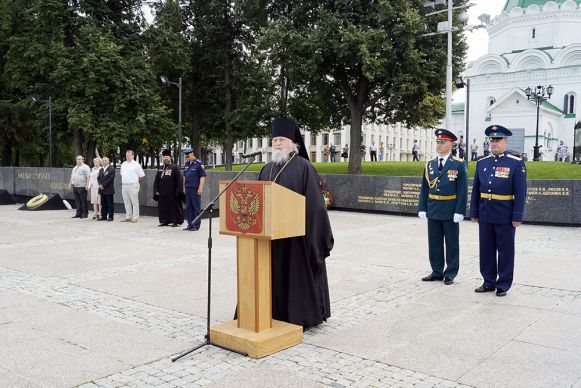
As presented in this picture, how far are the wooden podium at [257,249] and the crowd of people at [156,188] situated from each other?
8.19 meters

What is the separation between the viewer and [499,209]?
7.05 m

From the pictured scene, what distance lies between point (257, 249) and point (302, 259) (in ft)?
1.82

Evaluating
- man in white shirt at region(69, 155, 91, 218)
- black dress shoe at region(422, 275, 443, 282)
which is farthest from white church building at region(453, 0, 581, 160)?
black dress shoe at region(422, 275, 443, 282)

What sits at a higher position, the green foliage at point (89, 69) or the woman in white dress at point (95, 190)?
the green foliage at point (89, 69)

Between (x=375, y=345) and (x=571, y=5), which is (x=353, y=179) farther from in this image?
(x=571, y=5)

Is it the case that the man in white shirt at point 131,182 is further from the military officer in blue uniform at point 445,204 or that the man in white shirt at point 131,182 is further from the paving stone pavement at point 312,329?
the military officer in blue uniform at point 445,204

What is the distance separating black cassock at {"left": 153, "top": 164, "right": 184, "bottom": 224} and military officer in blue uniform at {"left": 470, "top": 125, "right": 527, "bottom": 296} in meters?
8.92

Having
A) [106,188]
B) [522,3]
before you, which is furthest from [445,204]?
[522,3]

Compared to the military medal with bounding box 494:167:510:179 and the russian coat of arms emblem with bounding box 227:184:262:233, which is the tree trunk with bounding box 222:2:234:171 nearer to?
the military medal with bounding box 494:167:510:179

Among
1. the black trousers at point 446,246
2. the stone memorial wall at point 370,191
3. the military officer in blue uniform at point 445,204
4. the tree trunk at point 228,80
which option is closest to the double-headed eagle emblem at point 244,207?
the military officer in blue uniform at point 445,204

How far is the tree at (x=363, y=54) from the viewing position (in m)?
25.0

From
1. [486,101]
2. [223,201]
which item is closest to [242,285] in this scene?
[223,201]

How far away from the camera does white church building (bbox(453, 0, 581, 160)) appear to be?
63438 millimetres

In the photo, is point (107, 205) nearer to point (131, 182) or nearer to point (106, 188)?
point (106, 188)
